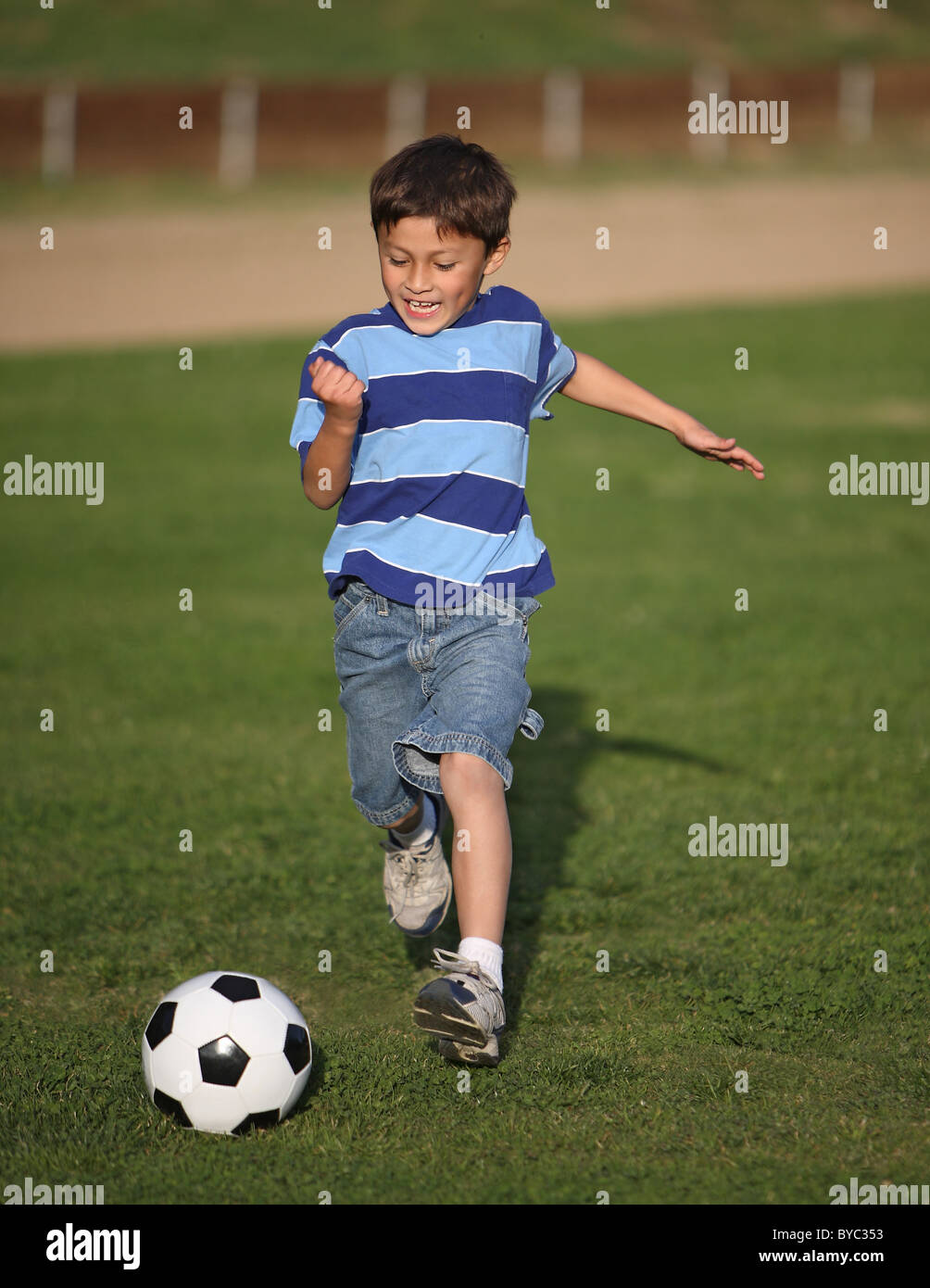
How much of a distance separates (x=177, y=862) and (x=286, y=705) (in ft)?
6.57

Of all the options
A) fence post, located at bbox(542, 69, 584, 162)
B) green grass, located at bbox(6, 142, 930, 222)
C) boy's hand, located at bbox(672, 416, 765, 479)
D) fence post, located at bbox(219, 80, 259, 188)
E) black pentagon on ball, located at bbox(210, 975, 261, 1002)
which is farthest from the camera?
fence post, located at bbox(542, 69, 584, 162)

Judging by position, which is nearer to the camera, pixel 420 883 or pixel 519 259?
pixel 420 883

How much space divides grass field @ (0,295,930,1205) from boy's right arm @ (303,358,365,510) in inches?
54.5

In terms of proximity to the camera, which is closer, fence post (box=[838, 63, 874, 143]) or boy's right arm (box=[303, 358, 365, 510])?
boy's right arm (box=[303, 358, 365, 510])

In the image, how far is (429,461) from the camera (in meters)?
3.72

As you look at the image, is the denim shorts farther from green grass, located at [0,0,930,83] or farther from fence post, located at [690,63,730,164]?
green grass, located at [0,0,930,83]

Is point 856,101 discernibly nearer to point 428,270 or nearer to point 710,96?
point 710,96

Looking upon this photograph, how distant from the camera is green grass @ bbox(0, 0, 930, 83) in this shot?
101 feet

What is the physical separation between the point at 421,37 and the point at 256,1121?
108 feet

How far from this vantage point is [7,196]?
76.7ft

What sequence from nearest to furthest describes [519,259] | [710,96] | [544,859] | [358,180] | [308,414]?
[308,414], [544,859], [519,259], [358,180], [710,96]

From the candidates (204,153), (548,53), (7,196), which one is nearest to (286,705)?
(7,196)

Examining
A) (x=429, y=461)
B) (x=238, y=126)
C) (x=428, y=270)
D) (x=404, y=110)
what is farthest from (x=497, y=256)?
(x=404, y=110)

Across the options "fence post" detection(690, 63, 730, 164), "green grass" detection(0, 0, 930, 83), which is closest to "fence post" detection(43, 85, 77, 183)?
"green grass" detection(0, 0, 930, 83)
